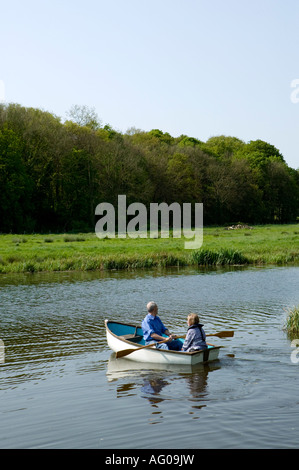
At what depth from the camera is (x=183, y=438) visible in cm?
900

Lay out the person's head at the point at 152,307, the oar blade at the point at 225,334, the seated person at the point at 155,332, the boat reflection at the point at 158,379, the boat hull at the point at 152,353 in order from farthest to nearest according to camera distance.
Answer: the oar blade at the point at 225,334 < the person's head at the point at 152,307 < the seated person at the point at 155,332 < the boat hull at the point at 152,353 < the boat reflection at the point at 158,379

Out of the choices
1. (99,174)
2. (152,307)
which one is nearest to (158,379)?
(152,307)

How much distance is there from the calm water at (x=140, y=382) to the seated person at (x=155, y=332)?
0.82 meters

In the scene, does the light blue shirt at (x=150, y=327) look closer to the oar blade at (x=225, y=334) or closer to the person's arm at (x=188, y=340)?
the person's arm at (x=188, y=340)

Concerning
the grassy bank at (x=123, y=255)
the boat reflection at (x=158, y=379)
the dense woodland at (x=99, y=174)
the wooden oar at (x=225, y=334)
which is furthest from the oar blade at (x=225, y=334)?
the dense woodland at (x=99, y=174)

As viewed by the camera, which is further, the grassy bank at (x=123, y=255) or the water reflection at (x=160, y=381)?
the grassy bank at (x=123, y=255)

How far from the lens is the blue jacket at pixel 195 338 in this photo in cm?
1345

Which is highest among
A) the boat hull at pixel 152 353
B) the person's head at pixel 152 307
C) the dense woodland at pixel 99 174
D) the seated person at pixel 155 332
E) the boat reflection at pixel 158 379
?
the dense woodland at pixel 99 174

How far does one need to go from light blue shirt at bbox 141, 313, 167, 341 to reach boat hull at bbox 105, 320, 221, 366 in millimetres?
364

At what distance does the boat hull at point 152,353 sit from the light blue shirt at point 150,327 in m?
0.36

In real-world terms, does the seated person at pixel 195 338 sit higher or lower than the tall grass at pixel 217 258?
lower

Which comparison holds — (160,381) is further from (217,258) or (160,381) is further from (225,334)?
(217,258)

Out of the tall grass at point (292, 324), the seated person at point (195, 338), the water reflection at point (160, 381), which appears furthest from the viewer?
the tall grass at point (292, 324)

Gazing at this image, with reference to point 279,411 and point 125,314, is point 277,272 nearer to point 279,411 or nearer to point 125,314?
point 125,314
